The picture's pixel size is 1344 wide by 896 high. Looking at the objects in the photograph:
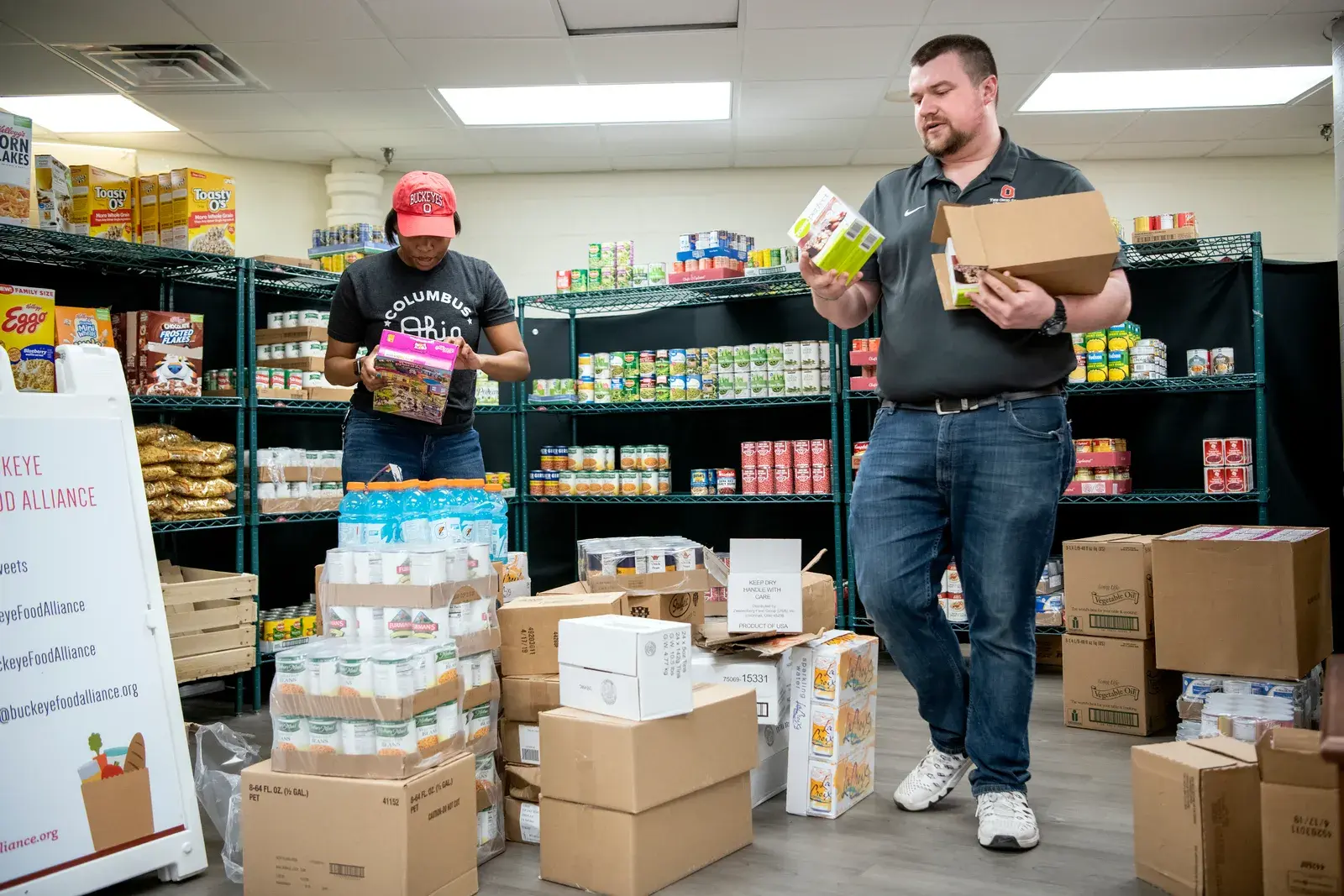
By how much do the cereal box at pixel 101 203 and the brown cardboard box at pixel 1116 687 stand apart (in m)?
4.12

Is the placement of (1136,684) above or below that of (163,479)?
below

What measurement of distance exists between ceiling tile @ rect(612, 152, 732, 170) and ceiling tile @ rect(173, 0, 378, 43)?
278 centimetres

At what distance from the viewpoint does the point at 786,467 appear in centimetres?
531

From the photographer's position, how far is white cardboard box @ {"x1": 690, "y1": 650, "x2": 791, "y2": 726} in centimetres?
274

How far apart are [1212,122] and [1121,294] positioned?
19.5 feet

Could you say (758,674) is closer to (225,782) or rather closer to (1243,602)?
(225,782)

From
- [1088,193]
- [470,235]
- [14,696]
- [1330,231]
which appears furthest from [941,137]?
[1330,231]

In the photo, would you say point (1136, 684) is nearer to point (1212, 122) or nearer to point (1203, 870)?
point (1203, 870)

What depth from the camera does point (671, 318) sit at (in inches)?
238

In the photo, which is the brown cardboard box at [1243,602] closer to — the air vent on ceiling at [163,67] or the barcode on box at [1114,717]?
the barcode on box at [1114,717]

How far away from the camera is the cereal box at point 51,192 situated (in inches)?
155

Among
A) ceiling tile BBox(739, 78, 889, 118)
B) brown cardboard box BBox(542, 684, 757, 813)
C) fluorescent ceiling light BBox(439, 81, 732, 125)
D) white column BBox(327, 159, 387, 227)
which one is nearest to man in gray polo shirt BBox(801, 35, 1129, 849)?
brown cardboard box BBox(542, 684, 757, 813)

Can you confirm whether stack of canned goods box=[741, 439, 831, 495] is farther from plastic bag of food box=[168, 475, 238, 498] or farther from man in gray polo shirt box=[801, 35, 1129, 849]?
man in gray polo shirt box=[801, 35, 1129, 849]

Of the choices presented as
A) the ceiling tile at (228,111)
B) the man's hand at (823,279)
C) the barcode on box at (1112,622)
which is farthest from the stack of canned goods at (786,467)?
the ceiling tile at (228,111)
